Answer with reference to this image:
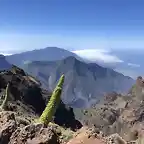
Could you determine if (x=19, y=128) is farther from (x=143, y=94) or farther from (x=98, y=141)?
(x=143, y=94)

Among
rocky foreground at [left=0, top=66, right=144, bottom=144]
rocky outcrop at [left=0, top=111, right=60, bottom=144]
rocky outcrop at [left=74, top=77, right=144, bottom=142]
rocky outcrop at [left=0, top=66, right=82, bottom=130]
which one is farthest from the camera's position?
rocky outcrop at [left=74, top=77, right=144, bottom=142]

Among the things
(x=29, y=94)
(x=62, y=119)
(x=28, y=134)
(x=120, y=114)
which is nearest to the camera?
(x=28, y=134)

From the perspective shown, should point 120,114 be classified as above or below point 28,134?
below

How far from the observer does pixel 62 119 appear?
6116cm

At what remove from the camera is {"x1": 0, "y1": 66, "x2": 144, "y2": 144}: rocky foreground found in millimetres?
13766

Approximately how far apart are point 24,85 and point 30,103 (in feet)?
11.9

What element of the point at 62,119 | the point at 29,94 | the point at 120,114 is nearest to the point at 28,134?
the point at 29,94

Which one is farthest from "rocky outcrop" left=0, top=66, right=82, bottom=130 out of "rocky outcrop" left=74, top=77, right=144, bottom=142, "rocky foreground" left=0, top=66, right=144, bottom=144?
"rocky outcrop" left=74, top=77, right=144, bottom=142

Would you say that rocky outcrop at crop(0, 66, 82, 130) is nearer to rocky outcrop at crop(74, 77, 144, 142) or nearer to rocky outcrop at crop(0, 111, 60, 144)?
rocky outcrop at crop(74, 77, 144, 142)

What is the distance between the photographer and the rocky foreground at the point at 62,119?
45.2ft

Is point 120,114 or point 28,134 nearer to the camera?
point 28,134

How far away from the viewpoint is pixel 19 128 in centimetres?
1409

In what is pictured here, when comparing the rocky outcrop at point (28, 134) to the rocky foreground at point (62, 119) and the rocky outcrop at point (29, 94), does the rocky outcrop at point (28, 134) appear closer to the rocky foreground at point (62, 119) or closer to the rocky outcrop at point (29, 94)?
the rocky foreground at point (62, 119)

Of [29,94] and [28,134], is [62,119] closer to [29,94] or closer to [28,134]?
[29,94]
